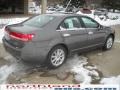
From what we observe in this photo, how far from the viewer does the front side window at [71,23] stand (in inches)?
291

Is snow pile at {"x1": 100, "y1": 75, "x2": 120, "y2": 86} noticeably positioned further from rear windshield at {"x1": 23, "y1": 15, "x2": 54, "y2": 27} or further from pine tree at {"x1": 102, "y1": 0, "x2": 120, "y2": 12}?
pine tree at {"x1": 102, "y1": 0, "x2": 120, "y2": 12}

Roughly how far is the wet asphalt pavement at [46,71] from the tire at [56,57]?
0.90 ft

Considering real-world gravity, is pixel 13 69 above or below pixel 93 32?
below

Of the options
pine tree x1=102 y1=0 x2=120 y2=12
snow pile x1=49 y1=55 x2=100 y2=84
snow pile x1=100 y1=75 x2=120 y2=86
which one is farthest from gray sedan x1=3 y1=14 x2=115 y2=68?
pine tree x1=102 y1=0 x2=120 y2=12

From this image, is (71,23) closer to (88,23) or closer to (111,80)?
(88,23)

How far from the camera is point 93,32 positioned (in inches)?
327

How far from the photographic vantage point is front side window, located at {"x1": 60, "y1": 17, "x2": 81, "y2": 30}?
24.3 feet

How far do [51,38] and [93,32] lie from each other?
194 cm

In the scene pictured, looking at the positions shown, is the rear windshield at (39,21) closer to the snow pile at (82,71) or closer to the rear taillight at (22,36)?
the rear taillight at (22,36)

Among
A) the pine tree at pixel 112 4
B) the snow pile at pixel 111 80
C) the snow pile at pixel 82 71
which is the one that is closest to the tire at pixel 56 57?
the snow pile at pixel 82 71

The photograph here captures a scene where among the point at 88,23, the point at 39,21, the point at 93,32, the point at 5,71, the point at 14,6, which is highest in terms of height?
the point at 39,21

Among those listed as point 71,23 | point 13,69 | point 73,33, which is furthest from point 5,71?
point 71,23

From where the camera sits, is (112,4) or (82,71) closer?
(82,71)

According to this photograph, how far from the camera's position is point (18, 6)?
3177cm
